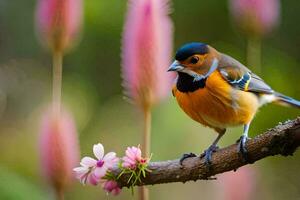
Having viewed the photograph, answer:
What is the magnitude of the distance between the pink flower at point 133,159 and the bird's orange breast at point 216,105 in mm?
291

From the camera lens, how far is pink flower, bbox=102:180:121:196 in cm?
64

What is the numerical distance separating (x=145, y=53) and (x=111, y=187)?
5.1 inches

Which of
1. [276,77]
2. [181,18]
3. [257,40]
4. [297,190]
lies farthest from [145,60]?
[181,18]

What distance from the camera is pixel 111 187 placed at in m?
0.64

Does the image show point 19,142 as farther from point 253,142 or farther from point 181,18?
point 253,142

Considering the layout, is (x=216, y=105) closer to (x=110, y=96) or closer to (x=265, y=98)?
(x=265, y=98)

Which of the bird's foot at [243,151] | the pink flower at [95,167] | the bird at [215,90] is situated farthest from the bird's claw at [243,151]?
the bird at [215,90]

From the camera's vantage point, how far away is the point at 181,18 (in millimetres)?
1905

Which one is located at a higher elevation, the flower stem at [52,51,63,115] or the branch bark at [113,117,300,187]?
the flower stem at [52,51,63,115]

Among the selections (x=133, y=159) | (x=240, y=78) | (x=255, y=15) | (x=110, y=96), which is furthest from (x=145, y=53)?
(x=110, y=96)

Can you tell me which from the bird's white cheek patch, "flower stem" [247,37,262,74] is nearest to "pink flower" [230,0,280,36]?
"flower stem" [247,37,262,74]

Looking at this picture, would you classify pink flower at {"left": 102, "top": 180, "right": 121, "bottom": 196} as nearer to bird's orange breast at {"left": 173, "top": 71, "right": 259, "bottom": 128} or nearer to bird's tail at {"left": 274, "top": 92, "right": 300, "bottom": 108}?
bird's orange breast at {"left": 173, "top": 71, "right": 259, "bottom": 128}

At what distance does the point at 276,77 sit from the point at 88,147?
1.43 feet

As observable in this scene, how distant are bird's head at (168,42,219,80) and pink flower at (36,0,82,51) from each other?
0.76ft
